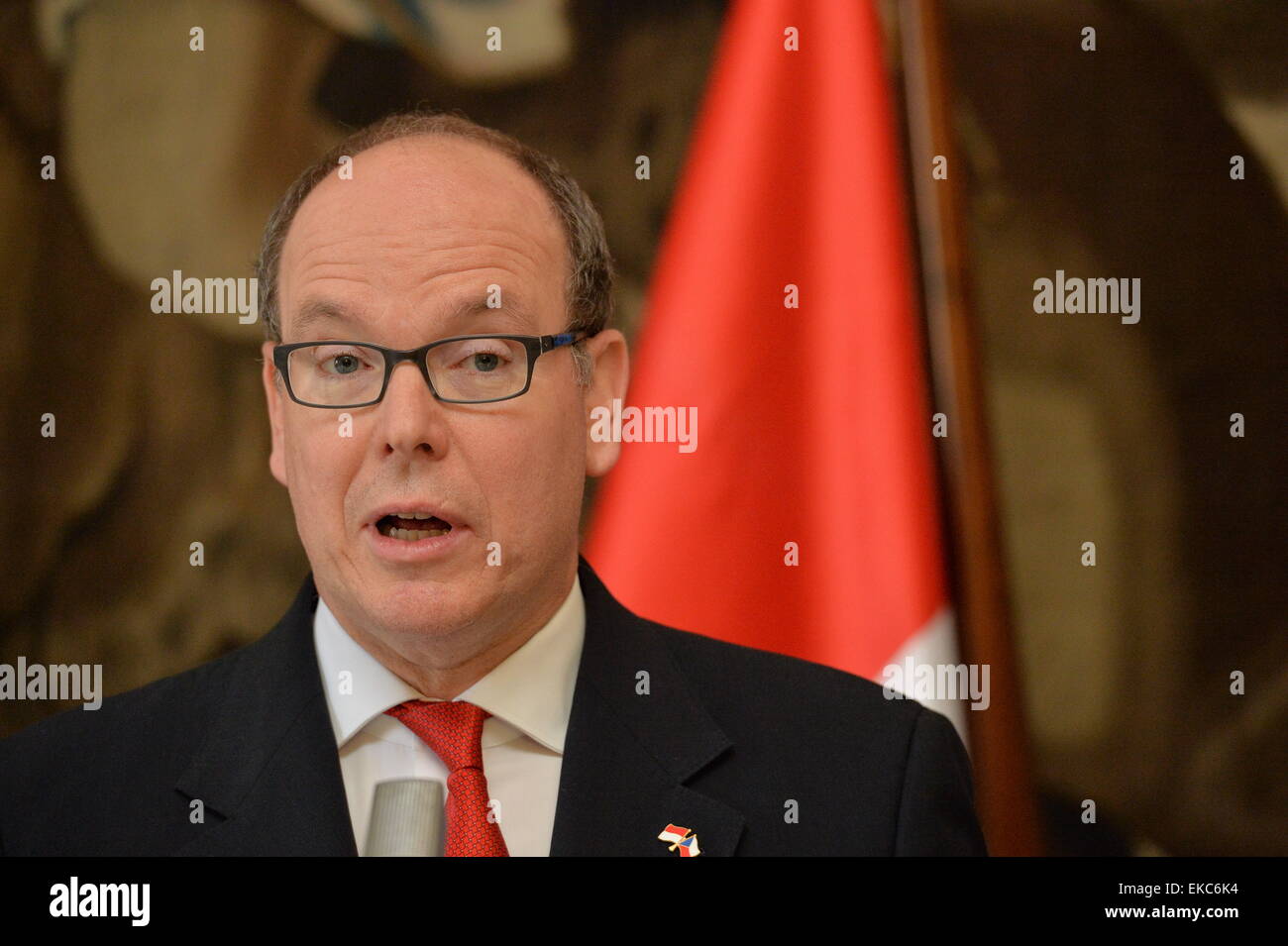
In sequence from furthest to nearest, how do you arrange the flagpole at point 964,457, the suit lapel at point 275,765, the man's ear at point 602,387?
the flagpole at point 964,457 < the man's ear at point 602,387 < the suit lapel at point 275,765

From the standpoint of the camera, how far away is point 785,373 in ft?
7.54

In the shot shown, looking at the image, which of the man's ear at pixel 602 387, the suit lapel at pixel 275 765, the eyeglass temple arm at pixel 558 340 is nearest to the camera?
the suit lapel at pixel 275 765

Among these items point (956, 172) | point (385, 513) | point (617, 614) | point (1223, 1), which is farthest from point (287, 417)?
point (1223, 1)

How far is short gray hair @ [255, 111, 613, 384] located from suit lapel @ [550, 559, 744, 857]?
42 cm

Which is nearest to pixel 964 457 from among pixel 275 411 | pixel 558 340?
pixel 558 340

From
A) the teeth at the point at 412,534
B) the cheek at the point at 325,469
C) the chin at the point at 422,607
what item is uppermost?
the cheek at the point at 325,469

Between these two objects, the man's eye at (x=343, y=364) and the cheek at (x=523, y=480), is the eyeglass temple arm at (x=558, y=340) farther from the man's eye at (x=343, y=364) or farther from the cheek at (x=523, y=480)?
the man's eye at (x=343, y=364)

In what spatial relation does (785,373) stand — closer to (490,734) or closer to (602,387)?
(602,387)

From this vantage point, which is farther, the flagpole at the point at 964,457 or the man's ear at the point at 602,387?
the flagpole at the point at 964,457

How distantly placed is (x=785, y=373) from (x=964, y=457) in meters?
0.38

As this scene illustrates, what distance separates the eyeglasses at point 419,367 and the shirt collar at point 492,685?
32 centimetres

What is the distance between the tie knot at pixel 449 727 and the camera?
1.61 m

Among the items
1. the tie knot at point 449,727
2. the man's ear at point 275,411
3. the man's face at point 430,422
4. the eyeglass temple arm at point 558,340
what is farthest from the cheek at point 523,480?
the man's ear at point 275,411

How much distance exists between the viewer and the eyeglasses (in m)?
1.61
